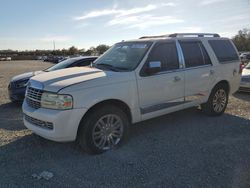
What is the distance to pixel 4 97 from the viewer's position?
9.20 meters

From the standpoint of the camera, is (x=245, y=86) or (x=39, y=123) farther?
(x=245, y=86)

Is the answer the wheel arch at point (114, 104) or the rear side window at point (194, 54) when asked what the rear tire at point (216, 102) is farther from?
the wheel arch at point (114, 104)

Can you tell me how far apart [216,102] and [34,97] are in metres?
4.26

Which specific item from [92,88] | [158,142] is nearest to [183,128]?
[158,142]

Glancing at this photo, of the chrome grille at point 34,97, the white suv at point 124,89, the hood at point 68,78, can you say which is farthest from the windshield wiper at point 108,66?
the chrome grille at point 34,97

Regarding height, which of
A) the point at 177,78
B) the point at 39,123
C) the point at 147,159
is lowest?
the point at 147,159

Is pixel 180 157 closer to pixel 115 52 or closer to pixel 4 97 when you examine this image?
pixel 115 52

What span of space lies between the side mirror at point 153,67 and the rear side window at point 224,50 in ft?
6.97

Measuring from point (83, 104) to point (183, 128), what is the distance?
2.57 metres

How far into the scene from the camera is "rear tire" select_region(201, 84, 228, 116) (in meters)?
6.10

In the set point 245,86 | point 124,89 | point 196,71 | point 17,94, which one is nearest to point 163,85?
point 124,89

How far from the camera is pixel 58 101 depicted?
151 inches

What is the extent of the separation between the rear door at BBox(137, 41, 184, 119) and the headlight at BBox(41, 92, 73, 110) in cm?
133

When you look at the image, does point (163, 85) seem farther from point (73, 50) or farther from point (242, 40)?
point (73, 50)
